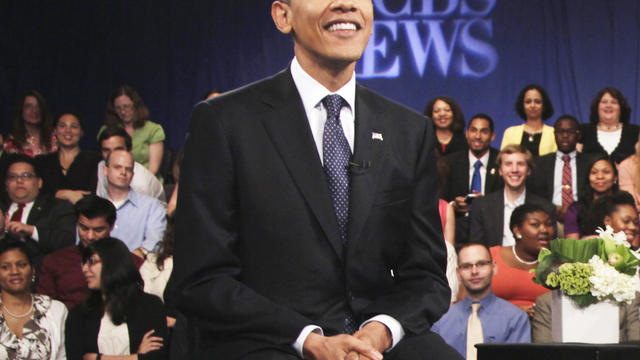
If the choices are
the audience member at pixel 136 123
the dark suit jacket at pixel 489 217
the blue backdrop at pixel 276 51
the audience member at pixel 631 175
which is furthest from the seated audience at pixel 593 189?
the audience member at pixel 136 123

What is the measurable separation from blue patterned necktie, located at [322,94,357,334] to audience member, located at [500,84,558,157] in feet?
15.7

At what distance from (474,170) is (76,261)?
2.65m

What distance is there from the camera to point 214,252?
169cm

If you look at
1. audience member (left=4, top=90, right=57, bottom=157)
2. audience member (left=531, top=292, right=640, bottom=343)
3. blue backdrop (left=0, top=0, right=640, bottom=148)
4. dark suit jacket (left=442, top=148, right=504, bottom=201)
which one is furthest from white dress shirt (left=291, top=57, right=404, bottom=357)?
blue backdrop (left=0, top=0, right=640, bottom=148)

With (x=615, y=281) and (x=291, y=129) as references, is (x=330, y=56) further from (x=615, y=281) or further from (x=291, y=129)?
(x=615, y=281)

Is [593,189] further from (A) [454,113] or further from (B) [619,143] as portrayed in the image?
(A) [454,113]

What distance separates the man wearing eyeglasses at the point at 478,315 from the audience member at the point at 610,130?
180 centimetres

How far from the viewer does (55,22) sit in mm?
8711

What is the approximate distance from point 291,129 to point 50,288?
3617 mm

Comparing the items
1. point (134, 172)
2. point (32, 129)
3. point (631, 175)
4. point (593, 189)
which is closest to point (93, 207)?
point (134, 172)

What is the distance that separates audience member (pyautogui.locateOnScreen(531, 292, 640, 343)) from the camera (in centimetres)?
424

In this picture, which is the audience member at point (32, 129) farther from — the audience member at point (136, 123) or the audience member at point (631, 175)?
the audience member at point (631, 175)

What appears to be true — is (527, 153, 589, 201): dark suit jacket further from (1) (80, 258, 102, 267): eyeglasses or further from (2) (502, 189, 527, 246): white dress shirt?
(1) (80, 258, 102, 267): eyeglasses

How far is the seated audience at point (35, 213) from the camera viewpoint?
17.4 ft
